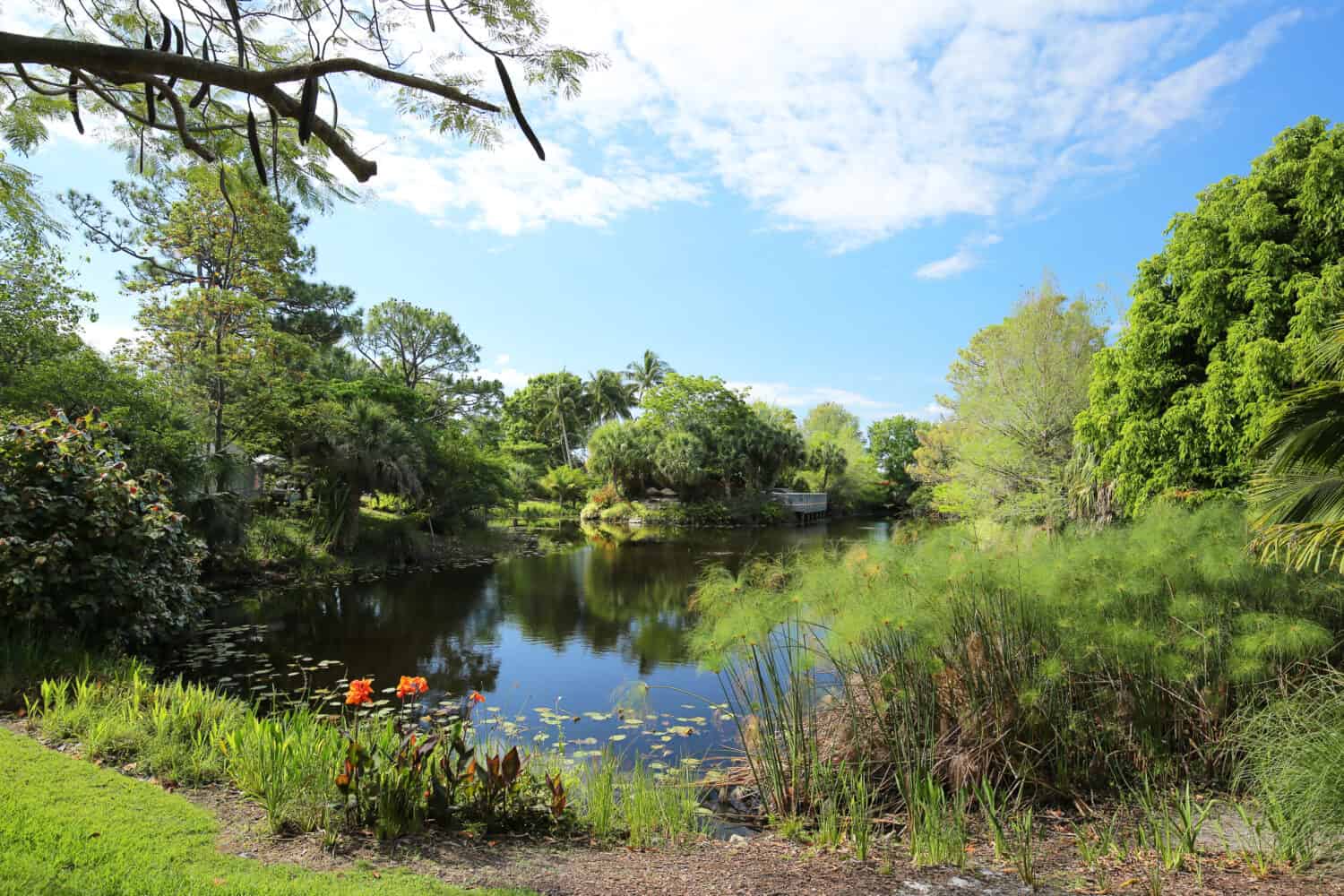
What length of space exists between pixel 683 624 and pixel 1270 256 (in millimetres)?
9379

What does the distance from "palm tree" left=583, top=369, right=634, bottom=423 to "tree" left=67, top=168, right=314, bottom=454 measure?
120 ft

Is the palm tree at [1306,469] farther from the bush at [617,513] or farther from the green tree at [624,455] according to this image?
the green tree at [624,455]

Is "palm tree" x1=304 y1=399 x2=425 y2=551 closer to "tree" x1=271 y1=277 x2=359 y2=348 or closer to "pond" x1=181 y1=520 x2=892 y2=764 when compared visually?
"pond" x1=181 y1=520 x2=892 y2=764

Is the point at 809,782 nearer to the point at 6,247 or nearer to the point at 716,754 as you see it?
the point at 716,754

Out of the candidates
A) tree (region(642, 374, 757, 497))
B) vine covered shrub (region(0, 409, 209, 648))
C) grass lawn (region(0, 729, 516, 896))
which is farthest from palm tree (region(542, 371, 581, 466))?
grass lawn (region(0, 729, 516, 896))

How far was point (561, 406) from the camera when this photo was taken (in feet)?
171

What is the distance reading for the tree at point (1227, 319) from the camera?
7449 millimetres

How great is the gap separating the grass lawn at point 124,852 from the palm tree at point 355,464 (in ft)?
47.6

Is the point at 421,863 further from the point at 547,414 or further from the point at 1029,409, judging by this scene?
the point at 547,414

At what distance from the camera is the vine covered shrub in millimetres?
6531

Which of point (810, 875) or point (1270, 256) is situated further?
point (1270, 256)

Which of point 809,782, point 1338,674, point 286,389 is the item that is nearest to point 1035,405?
point 1338,674

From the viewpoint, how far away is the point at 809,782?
183 inches

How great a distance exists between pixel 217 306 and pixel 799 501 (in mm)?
31530
